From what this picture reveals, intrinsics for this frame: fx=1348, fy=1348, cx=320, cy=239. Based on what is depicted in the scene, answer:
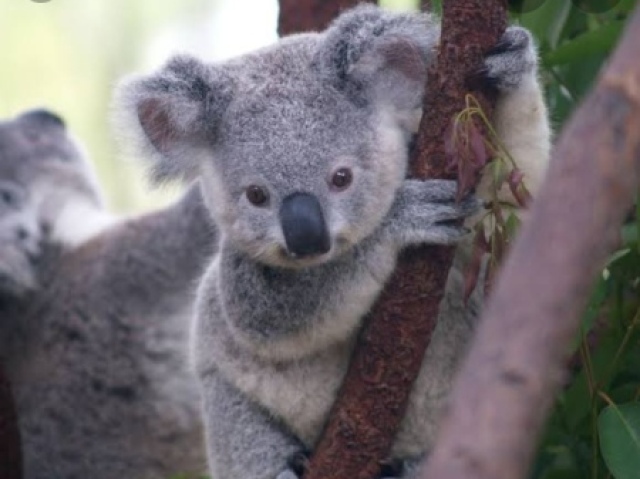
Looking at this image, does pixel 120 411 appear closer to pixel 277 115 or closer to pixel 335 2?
pixel 335 2

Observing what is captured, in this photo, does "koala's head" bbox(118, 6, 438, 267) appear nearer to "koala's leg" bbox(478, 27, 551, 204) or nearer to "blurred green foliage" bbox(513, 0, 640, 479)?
"koala's leg" bbox(478, 27, 551, 204)

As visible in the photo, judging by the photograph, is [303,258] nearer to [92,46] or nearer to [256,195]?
[256,195]

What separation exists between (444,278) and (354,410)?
0.37 metres

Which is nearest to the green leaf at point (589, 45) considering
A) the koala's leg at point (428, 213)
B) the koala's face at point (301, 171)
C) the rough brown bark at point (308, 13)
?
the koala's face at point (301, 171)

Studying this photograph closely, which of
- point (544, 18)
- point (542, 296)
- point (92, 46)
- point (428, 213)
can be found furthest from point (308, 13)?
point (92, 46)

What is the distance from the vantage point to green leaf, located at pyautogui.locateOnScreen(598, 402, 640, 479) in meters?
2.71

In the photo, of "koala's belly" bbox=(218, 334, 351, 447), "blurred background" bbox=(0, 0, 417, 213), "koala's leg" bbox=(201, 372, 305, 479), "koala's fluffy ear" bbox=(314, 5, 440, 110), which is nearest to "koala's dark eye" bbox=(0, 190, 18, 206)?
"blurred background" bbox=(0, 0, 417, 213)

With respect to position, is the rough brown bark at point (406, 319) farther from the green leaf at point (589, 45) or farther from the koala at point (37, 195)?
the koala at point (37, 195)

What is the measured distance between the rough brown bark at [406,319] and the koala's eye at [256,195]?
335 millimetres

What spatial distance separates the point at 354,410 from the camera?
9.79 feet

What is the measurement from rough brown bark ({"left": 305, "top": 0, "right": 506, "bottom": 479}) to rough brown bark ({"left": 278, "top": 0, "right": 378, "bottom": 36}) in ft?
5.92

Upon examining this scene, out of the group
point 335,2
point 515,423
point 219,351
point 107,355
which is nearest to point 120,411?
point 107,355

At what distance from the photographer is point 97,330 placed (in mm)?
6758

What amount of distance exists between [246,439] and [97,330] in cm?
344
